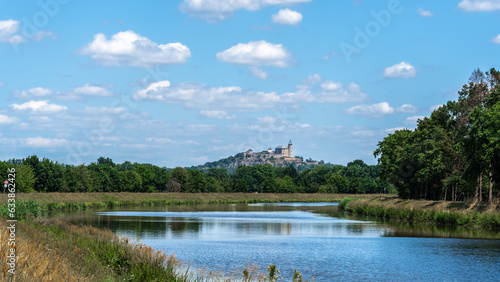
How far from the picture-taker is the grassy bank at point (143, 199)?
10269cm

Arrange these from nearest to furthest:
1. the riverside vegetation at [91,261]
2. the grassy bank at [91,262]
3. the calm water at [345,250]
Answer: the grassy bank at [91,262] < the riverside vegetation at [91,261] < the calm water at [345,250]

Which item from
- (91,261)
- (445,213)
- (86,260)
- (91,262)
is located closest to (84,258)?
(86,260)

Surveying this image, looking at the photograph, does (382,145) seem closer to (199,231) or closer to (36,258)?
(199,231)

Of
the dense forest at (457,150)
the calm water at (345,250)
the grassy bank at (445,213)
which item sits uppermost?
the dense forest at (457,150)

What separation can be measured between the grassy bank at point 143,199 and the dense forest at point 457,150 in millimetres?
55075

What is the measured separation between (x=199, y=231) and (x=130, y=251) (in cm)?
3321

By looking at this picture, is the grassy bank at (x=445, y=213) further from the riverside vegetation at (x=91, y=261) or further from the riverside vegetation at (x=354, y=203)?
the riverside vegetation at (x=91, y=261)

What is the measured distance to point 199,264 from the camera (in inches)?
1266

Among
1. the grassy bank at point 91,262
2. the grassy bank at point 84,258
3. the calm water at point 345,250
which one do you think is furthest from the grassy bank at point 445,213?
the grassy bank at point 84,258

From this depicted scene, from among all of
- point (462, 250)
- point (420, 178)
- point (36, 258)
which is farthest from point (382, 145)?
point (36, 258)

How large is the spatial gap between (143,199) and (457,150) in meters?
91.3

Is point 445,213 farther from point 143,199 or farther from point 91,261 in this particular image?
point 143,199

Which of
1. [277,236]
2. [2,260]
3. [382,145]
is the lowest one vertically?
[277,236]

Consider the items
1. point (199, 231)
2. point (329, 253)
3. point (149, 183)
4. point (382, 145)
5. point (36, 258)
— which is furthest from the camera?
point (149, 183)
